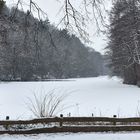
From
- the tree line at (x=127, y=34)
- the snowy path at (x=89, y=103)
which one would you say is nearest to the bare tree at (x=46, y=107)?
the snowy path at (x=89, y=103)

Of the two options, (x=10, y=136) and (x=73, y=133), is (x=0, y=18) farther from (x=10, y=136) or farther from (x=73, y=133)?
(x=73, y=133)

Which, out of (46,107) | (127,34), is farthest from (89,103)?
(127,34)

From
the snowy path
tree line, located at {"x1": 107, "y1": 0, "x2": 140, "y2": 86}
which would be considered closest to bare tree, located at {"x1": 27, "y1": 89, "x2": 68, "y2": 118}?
the snowy path

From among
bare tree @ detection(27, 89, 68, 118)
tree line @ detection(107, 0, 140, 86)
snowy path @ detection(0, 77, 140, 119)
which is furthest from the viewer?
tree line @ detection(107, 0, 140, 86)

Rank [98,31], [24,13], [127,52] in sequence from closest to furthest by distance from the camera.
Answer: [98,31]
[24,13]
[127,52]

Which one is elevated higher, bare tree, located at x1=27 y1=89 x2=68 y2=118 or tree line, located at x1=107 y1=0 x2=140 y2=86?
tree line, located at x1=107 y1=0 x2=140 y2=86

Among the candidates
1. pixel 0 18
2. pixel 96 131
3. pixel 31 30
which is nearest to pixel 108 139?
pixel 96 131

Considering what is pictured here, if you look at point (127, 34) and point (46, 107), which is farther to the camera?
point (127, 34)

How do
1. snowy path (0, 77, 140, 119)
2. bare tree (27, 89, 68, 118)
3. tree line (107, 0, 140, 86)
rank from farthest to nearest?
tree line (107, 0, 140, 86)
snowy path (0, 77, 140, 119)
bare tree (27, 89, 68, 118)

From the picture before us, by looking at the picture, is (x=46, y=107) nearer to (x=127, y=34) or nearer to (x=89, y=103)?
(x=89, y=103)

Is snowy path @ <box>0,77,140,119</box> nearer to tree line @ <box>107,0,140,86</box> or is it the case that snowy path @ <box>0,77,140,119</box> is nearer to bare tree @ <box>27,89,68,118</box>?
bare tree @ <box>27,89,68,118</box>

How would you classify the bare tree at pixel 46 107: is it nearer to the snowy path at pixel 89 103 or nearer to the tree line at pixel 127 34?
the snowy path at pixel 89 103

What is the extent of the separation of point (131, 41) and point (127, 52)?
3.05 m

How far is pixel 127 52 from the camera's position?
4038 cm
